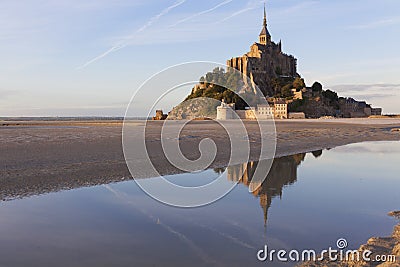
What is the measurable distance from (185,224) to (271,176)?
5238 mm

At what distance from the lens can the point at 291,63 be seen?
121750 mm

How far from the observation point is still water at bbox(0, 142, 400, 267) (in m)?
4.39

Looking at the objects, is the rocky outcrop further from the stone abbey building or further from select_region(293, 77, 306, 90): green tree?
select_region(293, 77, 306, 90): green tree

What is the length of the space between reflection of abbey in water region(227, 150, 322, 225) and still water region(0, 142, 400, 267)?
6 centimetres

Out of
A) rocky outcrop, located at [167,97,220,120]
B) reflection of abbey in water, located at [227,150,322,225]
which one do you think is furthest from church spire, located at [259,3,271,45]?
reflection of abbey in water, located at [227,150,322,225]

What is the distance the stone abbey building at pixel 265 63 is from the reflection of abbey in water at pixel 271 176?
8850 cm

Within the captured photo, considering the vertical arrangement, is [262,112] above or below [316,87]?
below

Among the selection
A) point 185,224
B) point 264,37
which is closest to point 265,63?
point 264,37

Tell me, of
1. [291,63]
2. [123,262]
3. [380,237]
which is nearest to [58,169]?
[123,262]

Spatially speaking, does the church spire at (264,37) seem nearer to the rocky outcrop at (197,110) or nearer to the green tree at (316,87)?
the green tree at (316,87)

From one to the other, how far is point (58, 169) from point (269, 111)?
78810 mm

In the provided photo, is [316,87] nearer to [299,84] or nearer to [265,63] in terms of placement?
[299,84]

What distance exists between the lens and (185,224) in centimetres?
572

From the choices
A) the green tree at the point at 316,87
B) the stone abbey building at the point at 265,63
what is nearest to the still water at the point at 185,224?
the stone abbey building at the point at 265,63
